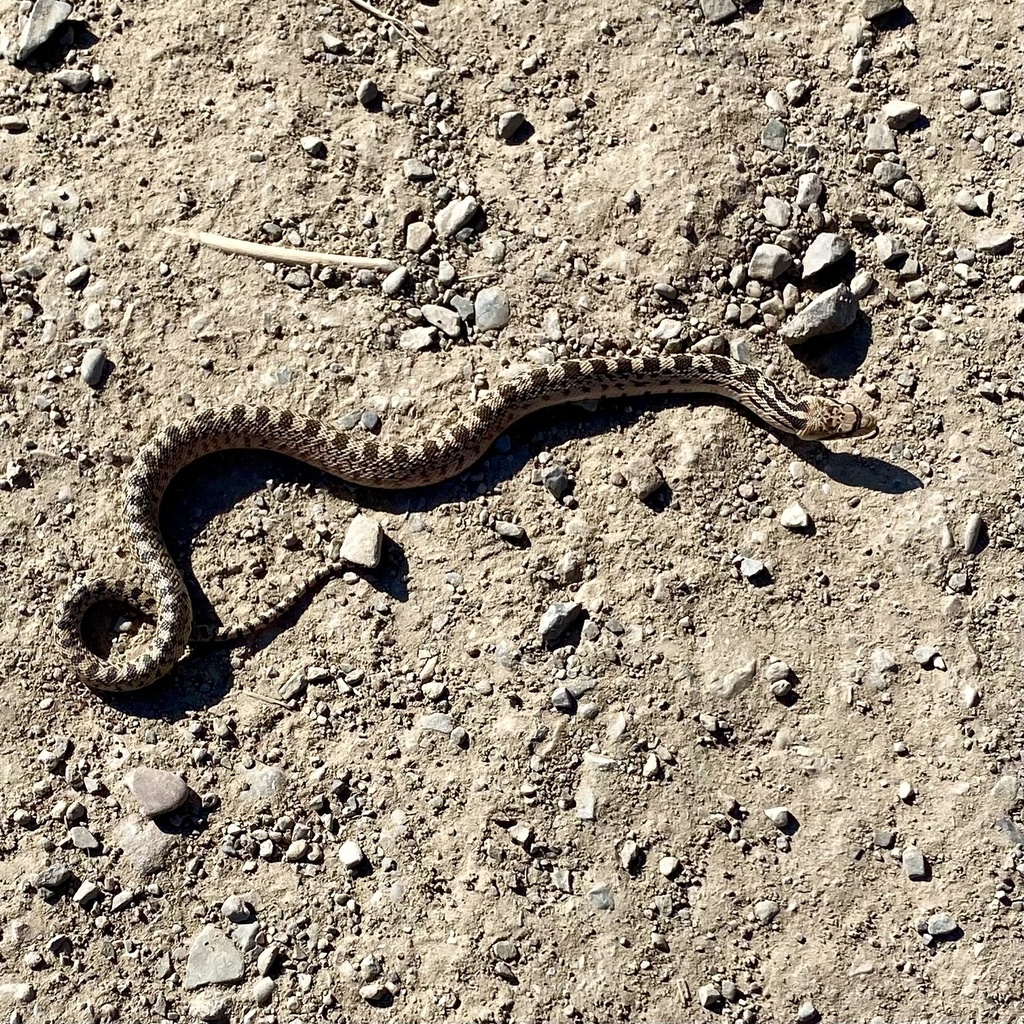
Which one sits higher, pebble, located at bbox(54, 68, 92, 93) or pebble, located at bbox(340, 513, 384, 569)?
pebble, located at bbox(54, 68, 92, 93)

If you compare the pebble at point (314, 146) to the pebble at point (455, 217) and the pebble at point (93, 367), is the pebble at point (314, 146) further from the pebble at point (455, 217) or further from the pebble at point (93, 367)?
the pebble at point (93, 367)

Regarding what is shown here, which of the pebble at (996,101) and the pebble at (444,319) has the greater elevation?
the pebble at (996,101)

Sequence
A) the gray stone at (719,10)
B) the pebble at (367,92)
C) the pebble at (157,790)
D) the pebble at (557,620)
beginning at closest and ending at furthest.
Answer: the pebble at (157,790), the pebble at (557,620), the pebble at (367,92), the gray stone at (719,10)

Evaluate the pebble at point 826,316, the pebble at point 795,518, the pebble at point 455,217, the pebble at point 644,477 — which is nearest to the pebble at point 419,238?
the pebble at point 455,217

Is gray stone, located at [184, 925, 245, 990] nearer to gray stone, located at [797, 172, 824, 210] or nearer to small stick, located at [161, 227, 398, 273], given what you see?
small stick, located at [161, 227, 398, 273]

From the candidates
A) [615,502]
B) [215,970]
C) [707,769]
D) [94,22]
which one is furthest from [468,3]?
[215,970]

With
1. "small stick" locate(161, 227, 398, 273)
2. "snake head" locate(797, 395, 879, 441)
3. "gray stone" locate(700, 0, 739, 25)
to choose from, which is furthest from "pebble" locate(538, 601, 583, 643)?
"gray stone" locate(700, 0, 739, 25)

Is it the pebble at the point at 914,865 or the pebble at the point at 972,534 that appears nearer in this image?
the pebble at the point at 914,865
